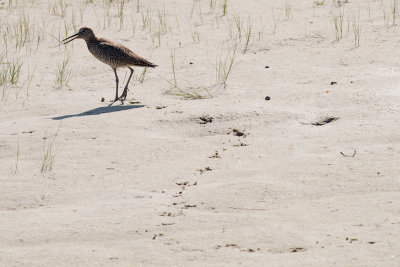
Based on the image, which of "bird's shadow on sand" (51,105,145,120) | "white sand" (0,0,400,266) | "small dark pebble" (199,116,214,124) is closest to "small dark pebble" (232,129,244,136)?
"white sand" (0,0,400,266)

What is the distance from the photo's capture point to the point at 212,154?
6.14m

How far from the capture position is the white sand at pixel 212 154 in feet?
14.5

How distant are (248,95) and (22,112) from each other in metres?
2.40

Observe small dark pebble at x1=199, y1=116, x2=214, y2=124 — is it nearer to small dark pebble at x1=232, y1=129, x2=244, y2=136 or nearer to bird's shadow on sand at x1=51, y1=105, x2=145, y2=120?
small dark pebble at x1=232, y1=129, x2=244, y2=136

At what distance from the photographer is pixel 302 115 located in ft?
22.9

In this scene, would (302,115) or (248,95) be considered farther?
(248,95)

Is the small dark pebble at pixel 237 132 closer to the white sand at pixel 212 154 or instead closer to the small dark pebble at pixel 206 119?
the white sand at pixel 212 154

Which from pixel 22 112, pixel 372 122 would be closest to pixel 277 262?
pixel 372 122

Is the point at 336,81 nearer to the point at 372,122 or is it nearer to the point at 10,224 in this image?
the point at 372,122

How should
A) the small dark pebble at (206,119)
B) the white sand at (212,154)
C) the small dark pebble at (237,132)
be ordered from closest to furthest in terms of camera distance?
the white sand at (212,154) → the small dark pebble at (237,132) → the small dark pebble at (206,119)

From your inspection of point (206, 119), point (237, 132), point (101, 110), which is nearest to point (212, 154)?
point (237, 132)

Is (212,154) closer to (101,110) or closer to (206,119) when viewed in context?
(206,119)

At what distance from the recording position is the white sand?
442 cm

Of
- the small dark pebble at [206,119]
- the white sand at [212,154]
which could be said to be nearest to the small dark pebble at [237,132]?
the white sand at [212,154]
